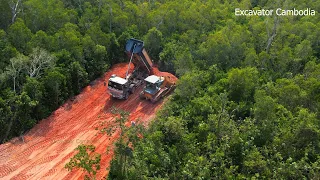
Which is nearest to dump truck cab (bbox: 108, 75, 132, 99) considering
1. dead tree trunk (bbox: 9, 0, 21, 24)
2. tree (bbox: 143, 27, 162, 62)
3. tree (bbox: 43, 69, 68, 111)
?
tree (bbox: 43, 69, 68, 111)

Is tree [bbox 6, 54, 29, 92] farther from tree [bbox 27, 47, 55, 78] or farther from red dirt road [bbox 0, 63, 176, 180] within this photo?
red dirt road [bbox 0, 63, 176, 180]

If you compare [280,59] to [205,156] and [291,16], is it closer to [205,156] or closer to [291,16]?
[291,16]

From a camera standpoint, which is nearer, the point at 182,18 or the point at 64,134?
the point at 64,134

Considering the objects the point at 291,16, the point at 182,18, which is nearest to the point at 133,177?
the point at 182,18

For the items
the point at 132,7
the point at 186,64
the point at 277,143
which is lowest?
the point at 277,143

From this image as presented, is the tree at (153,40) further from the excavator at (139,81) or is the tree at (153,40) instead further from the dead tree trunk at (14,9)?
the dead tree trunk at (14,9)

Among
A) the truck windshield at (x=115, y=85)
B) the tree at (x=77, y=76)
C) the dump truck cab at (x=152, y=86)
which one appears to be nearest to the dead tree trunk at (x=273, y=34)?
the dump truck cab at (x=152, y=86)
